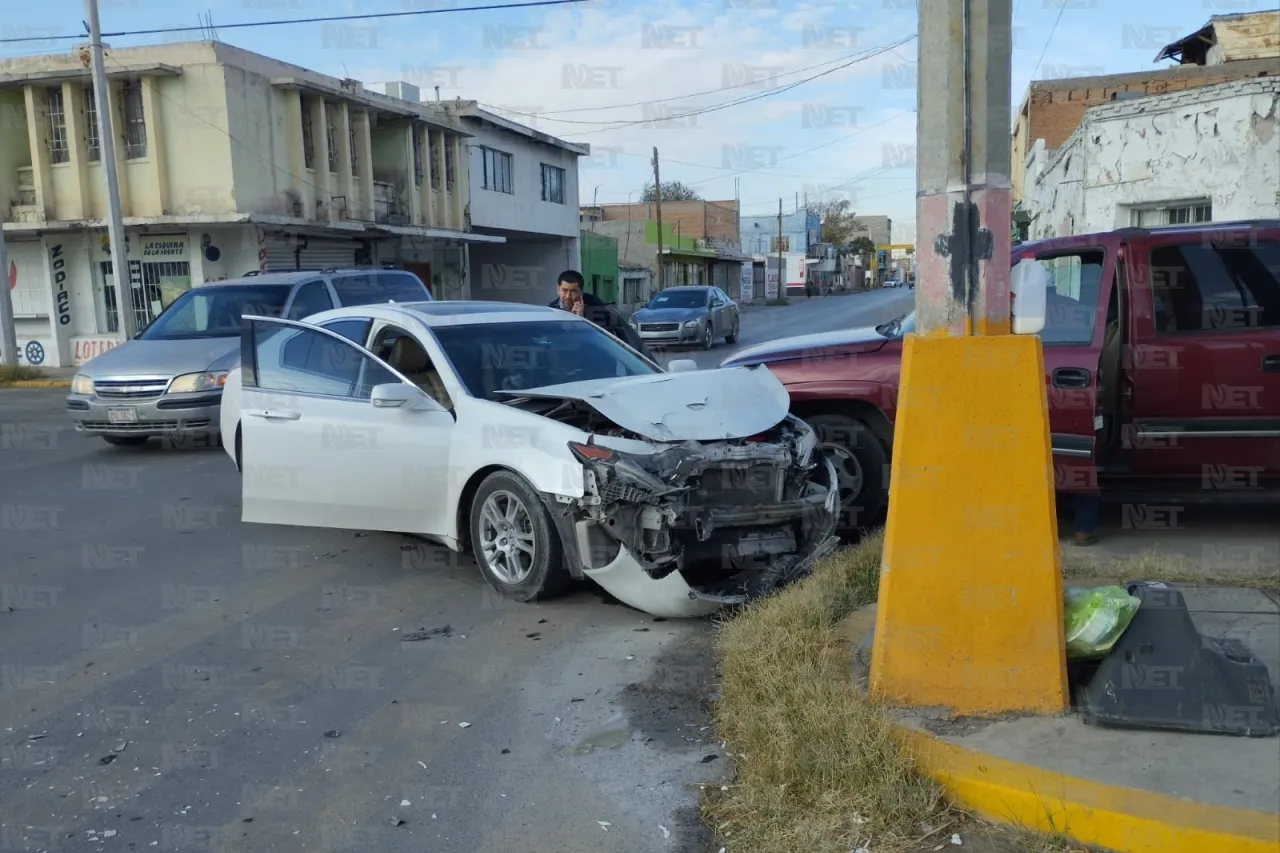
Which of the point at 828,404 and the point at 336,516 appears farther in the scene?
the point at 828,404

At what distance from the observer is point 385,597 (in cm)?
577

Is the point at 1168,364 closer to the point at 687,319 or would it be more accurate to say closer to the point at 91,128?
the point at 687,319

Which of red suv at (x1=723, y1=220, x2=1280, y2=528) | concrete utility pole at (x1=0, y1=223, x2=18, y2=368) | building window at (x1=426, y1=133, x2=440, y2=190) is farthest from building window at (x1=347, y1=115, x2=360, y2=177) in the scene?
red suv at (x1=723, y1=220, x2=1280, y2=528)

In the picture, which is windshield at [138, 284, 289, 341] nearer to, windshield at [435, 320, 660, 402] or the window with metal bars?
windshield at [435, 320, 660, 402]

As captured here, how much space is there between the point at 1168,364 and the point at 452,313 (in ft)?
14.3

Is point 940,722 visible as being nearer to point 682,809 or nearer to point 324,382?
point 682,809

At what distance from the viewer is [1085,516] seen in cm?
603

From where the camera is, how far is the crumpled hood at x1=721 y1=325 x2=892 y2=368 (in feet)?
22.1

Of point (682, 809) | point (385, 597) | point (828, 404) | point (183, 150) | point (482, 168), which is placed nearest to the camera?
point (682, 809)

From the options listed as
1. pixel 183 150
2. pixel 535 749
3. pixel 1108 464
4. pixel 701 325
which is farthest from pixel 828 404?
pixel 183 150

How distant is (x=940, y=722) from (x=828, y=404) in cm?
342

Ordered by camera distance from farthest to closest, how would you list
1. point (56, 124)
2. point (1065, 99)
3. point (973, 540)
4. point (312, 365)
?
point (1065, 99), point (56, 124), point (312, 365), point (973, 540)

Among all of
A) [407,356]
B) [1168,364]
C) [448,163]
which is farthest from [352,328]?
[448,163]

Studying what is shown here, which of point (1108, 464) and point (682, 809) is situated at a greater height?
point (1108, 464)
